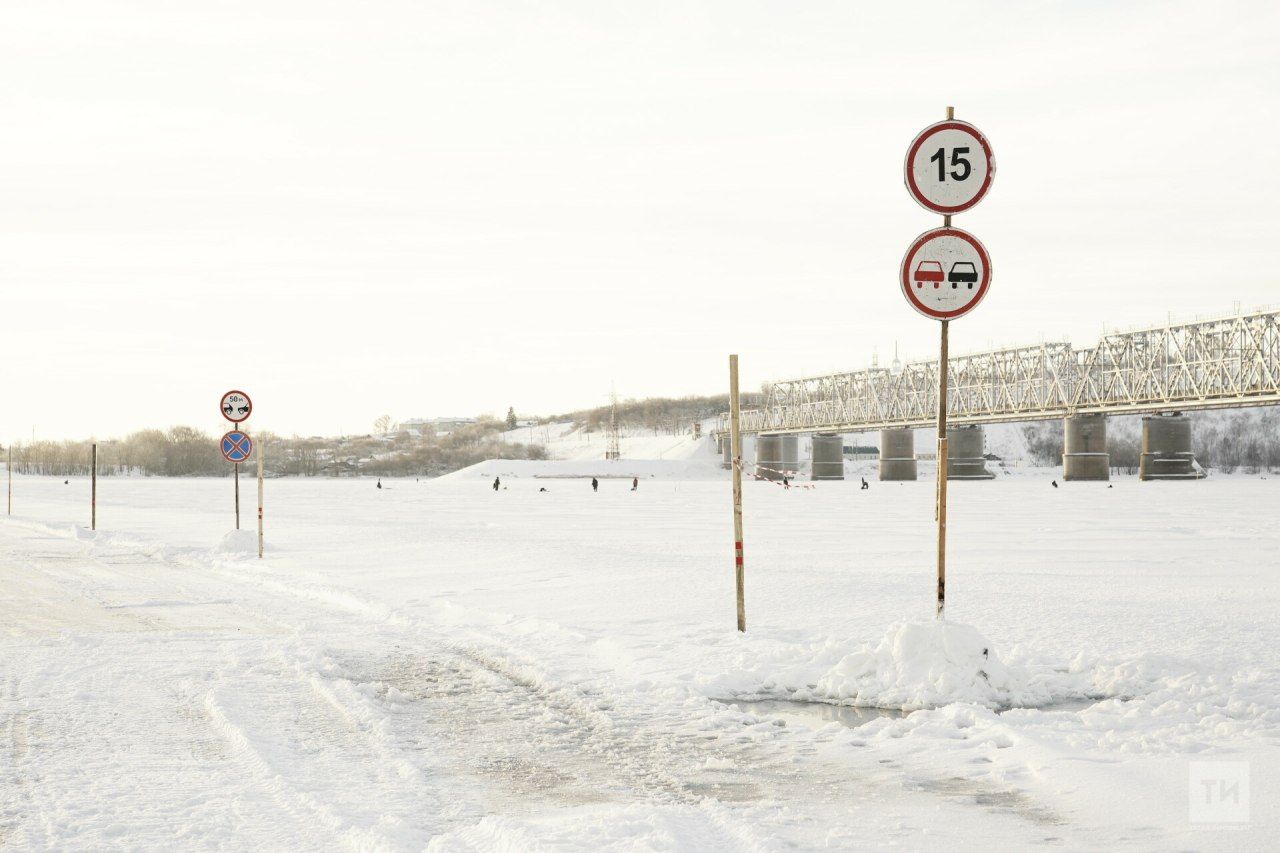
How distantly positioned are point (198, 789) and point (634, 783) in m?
2.26

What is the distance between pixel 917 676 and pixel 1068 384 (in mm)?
110472

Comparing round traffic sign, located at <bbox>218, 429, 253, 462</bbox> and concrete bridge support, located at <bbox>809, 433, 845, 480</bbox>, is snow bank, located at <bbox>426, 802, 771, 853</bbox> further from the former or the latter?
concrete bridge support, located at <bbox>809, 433, 845, 480</bbox>

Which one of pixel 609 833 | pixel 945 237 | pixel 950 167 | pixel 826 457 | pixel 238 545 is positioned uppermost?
pixel 950 167

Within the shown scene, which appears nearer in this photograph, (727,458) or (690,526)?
(690,526)

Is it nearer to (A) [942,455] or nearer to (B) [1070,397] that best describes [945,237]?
(A) [942,455]

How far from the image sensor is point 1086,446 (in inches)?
3410

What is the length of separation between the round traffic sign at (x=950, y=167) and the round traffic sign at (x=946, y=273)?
0.28m

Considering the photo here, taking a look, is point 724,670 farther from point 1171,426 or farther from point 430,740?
point 1171,426

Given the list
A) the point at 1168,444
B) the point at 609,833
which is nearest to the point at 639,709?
the point at 609,833

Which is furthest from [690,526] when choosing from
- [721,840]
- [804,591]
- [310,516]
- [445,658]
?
[721,840]

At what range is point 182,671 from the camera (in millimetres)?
9305

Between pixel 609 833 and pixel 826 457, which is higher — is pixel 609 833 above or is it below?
below

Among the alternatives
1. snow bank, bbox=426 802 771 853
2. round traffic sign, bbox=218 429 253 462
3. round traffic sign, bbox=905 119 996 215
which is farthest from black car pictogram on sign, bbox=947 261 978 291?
round traffic sign, bbox=218 429 253 462

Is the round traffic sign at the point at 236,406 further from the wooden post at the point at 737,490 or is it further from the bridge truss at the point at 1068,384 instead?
the bridge truss at the point at 1068,384
